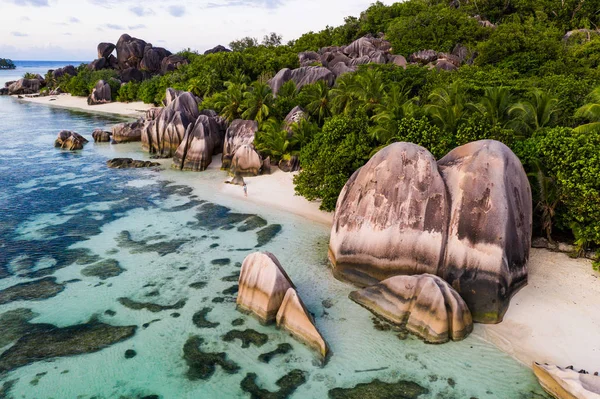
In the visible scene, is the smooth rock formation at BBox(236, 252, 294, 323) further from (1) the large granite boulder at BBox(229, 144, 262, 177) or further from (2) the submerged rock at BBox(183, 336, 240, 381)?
(1) the large granite boulder at BBox(229, 144, 262, 177)

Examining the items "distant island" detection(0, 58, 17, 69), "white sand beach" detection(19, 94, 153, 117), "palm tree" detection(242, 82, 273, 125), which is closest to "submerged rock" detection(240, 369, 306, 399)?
"palm tree" detection(242, 82, 273, 125)

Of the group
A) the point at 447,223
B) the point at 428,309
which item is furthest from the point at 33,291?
the point at 447,223

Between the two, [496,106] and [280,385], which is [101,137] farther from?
[280,385]

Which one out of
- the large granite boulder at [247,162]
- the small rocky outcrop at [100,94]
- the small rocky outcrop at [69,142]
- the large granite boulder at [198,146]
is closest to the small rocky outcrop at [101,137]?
the small rocky outcrop at [69,142]

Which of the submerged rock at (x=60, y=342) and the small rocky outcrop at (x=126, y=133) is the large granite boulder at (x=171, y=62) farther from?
the submerged rock at (x=60, y=342)

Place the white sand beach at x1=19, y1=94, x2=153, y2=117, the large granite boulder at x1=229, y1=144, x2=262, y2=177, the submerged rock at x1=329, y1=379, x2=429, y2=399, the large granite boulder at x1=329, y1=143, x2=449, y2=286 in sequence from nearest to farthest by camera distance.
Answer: the submerged rock at x1=329, y1=379, x2=429, y2=399 < the large granite boulder at x1=329, y1=143, x2=449, y2=286 < the large granite boulder at x1=229, y1=144, x2=262, y2=177 < the white sand beach at x1=19, y1=94, x2=153, y2=117
